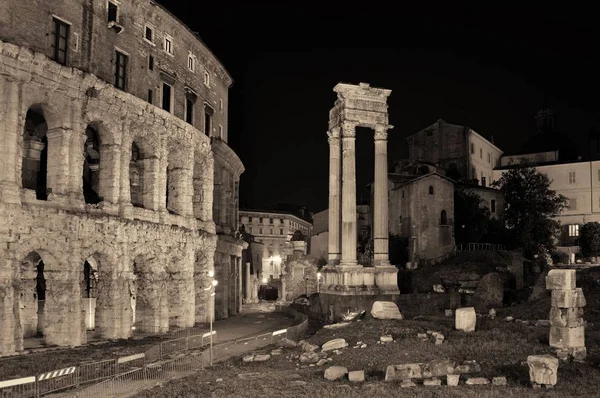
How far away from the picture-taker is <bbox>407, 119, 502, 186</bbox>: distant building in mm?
71188

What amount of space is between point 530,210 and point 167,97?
37.9m

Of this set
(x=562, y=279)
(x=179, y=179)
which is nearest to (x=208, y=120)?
(x=179, y=179)

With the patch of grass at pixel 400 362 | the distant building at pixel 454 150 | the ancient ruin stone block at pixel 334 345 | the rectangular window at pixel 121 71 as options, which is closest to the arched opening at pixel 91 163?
the rectangular window at pixel 121 71

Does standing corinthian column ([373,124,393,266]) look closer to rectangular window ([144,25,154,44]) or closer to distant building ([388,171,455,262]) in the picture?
rectangular window ([144,25,154,44])

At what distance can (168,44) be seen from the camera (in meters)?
37.3

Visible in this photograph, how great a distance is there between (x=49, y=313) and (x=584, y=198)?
5841cm

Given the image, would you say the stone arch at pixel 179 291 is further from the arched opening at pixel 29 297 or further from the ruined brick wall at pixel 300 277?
the ruined brick wall at pixel 300 277

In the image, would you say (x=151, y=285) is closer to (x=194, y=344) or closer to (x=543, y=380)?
(x=194, y=344)

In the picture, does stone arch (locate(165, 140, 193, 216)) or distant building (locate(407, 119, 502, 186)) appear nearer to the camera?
stone arch (locate(165, 140, 193, 216))

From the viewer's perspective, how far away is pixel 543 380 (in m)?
16.8

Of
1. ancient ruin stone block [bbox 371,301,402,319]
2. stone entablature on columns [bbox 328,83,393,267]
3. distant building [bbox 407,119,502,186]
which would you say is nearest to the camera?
ancient ruin stone block [bbox 371,301,402,319]

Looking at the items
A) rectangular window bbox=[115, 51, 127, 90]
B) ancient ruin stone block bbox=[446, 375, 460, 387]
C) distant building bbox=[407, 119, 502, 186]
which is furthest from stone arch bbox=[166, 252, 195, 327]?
distant building bbox=[407, 119, 502, 186]

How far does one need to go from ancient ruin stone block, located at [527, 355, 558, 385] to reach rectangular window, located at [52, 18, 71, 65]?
76.1ft

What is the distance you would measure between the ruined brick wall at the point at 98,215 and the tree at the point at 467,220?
28502mm
